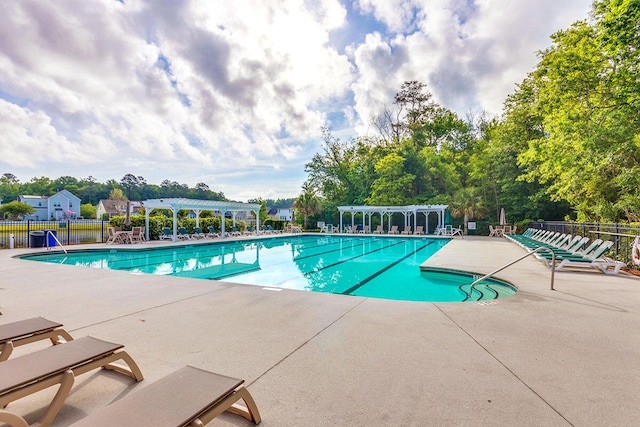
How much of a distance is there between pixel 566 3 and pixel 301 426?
15148 millimetres

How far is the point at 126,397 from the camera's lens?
151cm

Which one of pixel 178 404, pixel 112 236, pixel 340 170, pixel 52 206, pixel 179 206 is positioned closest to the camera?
pixel 178 404

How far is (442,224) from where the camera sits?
22016 mm

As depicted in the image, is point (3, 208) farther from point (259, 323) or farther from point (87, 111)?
point (259, 323)

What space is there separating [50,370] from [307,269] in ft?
27.3

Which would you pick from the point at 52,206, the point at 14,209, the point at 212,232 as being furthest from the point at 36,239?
the point at 52,206

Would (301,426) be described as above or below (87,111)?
below

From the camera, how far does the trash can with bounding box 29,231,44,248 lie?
12.6m

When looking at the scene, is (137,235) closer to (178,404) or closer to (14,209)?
(178,404)

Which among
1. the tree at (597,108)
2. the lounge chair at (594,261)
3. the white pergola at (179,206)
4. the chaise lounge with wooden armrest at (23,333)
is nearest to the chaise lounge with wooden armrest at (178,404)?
the chaise lounge with wooden armrest at (23,333)

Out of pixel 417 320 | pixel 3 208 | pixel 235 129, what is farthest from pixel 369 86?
pixel 3 208

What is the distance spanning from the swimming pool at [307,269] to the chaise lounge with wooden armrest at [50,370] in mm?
5422

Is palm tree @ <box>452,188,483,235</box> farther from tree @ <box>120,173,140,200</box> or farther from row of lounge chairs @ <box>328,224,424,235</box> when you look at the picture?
tree @ <box>120,173,140,200</box>

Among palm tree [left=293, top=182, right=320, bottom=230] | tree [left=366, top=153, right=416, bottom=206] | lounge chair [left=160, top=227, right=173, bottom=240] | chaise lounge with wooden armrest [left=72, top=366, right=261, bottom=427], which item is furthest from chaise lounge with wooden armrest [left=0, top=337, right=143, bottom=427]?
palm tree [left=293, top=182, right=320, bottom=230]
